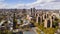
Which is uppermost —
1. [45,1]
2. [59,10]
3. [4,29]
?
[45,1]

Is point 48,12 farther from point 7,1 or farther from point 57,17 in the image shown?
point 7,1

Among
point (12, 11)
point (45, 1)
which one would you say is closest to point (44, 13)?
point (45, 1)

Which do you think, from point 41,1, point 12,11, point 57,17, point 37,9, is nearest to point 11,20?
point 12,11

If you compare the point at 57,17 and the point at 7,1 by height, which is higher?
the point at 7,1

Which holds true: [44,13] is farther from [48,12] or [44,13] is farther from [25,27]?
[25,27]

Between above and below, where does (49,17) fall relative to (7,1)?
below

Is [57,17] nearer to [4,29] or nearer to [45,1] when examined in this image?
[45,1]

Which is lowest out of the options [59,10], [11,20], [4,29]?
[4,29]

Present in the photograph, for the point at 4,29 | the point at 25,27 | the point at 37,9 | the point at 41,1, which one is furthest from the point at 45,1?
the point at 4,29
